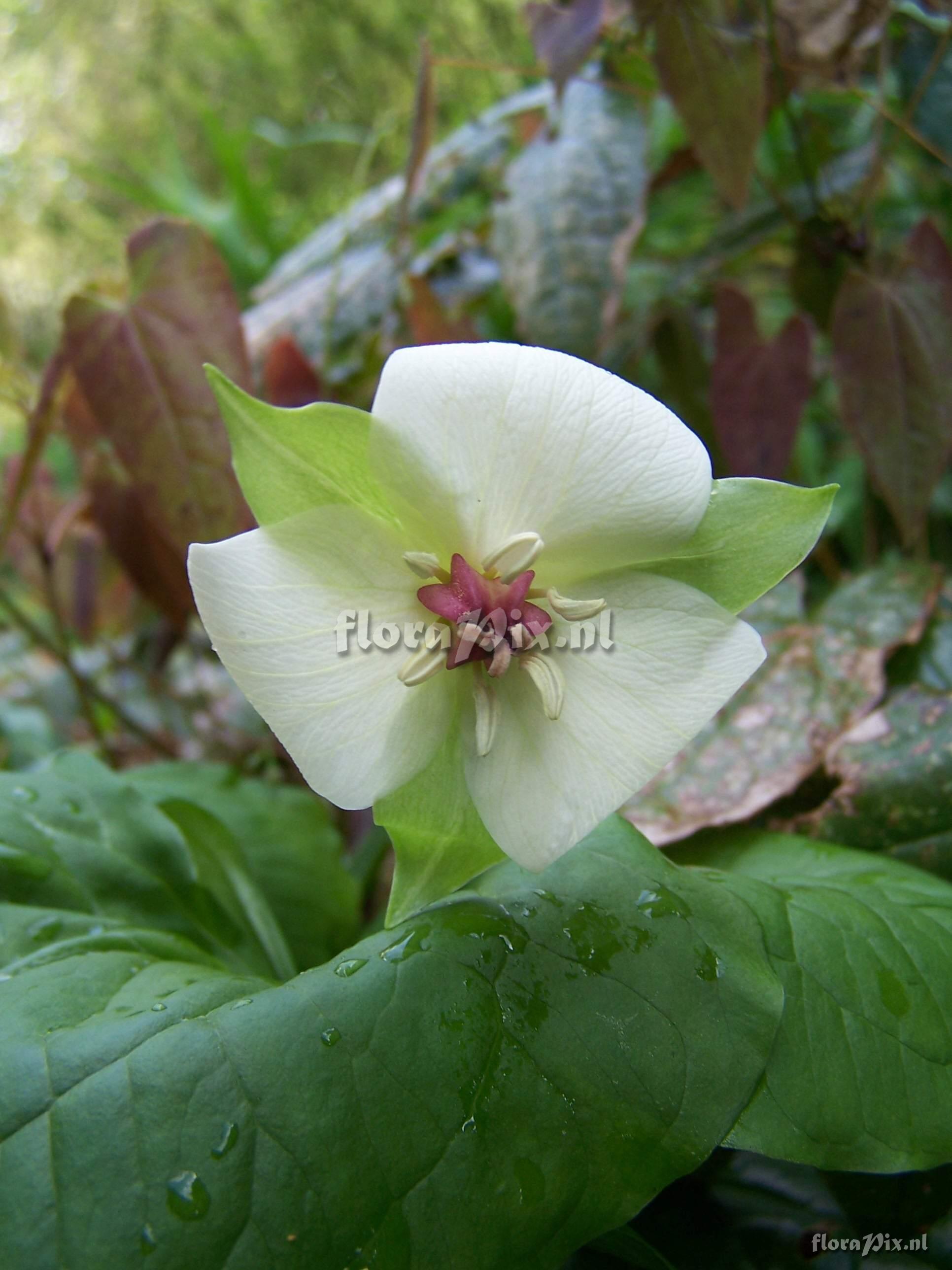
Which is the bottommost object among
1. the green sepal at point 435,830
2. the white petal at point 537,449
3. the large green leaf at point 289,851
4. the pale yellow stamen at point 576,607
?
the large green leaf at point 289,851

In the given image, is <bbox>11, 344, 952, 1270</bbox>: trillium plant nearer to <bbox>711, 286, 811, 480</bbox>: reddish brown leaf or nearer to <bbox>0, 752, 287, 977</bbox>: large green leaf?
<bbox>0, 752, 287, 977</bbox>: large green leaf

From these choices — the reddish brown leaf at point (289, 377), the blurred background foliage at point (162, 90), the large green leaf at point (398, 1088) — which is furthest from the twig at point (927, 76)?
the blurred background foliage at point (162, 90)

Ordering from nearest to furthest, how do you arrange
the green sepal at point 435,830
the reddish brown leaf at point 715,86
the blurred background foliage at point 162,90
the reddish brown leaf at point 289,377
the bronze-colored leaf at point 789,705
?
the green sepal at point 435,830 → the bronze-colored leaf at point 789,705 → the reddish brown leaf at point 715,86 → the reddish brown leaf at point 289,377 → the blurred background foliage at point 162,90

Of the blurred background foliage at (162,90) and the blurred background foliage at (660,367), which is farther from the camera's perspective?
the blurred background foliage at (162,90)

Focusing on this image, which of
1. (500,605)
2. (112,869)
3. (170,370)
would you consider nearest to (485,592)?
(500,605)

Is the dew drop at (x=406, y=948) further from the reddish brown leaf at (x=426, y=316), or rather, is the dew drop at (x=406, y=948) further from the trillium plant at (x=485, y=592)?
the reddish brown leaf at (x=426, y=316)

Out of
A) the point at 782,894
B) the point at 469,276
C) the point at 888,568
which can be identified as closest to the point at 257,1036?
the point at 782,894

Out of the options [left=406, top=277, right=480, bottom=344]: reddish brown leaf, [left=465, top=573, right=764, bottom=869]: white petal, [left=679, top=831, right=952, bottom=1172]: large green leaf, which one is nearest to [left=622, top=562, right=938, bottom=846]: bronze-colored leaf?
[left=679, top=831, right=952, bottom=1172]: large green leaf
